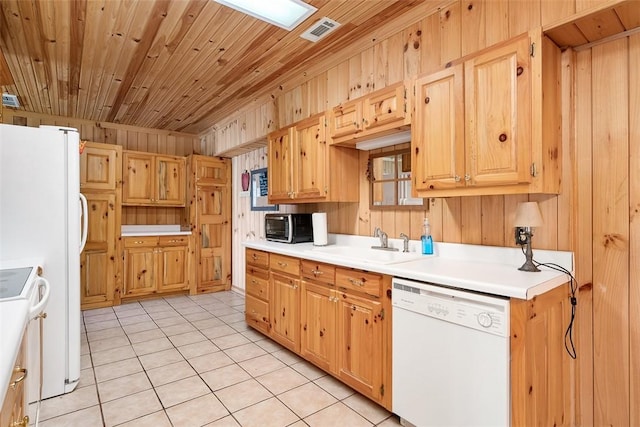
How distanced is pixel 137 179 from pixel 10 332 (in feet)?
14.3

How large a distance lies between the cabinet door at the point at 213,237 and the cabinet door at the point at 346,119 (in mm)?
3016

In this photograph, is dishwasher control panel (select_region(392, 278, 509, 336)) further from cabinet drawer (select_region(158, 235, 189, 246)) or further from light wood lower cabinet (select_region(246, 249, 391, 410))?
cabinet drawer (select_region(158, 235, 189, 246))

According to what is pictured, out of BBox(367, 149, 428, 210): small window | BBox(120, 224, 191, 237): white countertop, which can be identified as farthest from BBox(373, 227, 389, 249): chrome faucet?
BBox(120, 224, 191, 237): white countertop

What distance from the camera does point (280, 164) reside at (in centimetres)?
342

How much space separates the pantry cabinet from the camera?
287 cm

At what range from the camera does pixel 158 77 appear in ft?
11.3

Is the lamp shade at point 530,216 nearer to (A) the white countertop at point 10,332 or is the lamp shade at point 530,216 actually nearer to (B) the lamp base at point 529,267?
(B) the lamp base at point 529,267

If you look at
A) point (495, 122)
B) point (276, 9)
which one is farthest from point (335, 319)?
point (276, 9)

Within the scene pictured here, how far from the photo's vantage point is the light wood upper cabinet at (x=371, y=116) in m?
2.22

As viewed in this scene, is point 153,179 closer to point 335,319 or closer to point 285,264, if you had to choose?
point 285,264

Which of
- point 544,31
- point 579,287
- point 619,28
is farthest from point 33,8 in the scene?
point 579,287

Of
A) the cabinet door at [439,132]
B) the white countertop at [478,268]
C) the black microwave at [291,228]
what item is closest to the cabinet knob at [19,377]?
the white countertop at [478,268]

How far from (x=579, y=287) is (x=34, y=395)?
3145 millimetres

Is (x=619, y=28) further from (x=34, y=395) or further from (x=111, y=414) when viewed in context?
(x=34, y=395)
